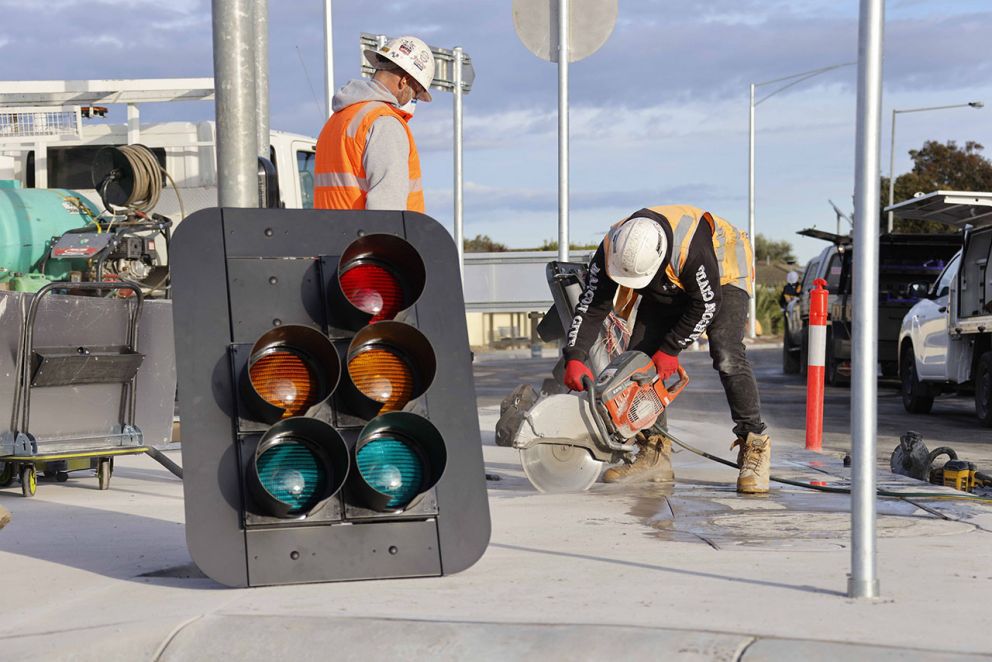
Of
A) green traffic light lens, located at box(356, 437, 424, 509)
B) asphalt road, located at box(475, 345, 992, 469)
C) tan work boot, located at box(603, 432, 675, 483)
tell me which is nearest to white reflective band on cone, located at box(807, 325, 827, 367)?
asphalt road, located at box(475, 345, 992, 469)

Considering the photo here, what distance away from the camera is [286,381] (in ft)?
14.6

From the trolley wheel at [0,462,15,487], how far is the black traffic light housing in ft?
10.8

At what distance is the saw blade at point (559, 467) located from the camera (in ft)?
22.7

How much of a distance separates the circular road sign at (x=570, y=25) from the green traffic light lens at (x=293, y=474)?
6.29 meters

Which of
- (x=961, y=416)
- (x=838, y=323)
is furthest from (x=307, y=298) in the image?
(x=838, y=323)

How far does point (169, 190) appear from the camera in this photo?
13188 mm

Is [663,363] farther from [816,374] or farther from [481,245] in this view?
[481,245]

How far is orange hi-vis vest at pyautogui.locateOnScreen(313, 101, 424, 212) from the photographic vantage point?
5777mm

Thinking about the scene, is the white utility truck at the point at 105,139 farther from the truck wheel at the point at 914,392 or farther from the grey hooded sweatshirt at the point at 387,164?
the grey hooded sweatshirt at the point at 387,164

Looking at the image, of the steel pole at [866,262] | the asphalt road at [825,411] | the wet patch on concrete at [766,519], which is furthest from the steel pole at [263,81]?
the steel pole at [866,262]

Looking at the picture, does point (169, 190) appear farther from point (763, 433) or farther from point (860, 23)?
point (860, 23)

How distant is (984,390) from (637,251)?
791cm

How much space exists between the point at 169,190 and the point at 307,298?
8.97m

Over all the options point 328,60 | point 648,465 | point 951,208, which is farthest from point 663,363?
point 328,60
